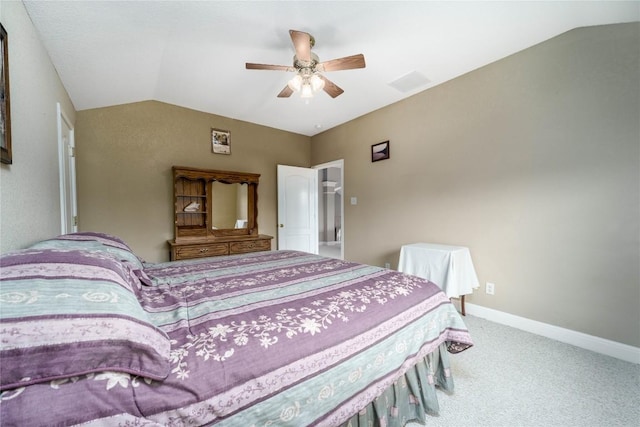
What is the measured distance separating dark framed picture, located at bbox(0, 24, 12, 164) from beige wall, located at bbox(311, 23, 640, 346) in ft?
11.4

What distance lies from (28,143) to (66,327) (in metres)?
1.54

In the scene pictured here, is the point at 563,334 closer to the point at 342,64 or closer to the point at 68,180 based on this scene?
the point at 342,64

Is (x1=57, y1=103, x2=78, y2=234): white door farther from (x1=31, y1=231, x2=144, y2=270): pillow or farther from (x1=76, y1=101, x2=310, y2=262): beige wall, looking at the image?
(x1=31, y1=231, x2=144, y2=270): pillow

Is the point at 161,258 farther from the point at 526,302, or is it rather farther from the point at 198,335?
the point at 526,302

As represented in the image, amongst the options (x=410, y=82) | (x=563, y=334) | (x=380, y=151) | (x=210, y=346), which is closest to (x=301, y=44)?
(x=410, y=82)

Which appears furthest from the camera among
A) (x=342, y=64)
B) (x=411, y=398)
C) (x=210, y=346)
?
(x=342, y=64)

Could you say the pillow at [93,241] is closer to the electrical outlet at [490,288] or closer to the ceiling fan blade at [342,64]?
the ceiling fan blade at [342,64]

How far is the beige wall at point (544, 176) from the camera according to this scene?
1952 millimetres

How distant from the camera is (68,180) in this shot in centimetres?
263

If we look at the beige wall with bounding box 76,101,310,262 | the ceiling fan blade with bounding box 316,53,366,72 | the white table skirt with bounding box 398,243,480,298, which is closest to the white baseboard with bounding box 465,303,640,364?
the white table skirt with bounding box 398,243,480,298

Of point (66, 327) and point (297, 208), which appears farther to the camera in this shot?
point (297, 208)

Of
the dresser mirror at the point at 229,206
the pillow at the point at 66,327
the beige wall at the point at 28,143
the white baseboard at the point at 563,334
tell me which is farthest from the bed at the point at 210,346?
the dresser mirror at the point at 229,206

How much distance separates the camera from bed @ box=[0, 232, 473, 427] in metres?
0.58

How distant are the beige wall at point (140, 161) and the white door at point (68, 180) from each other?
0.67ft
